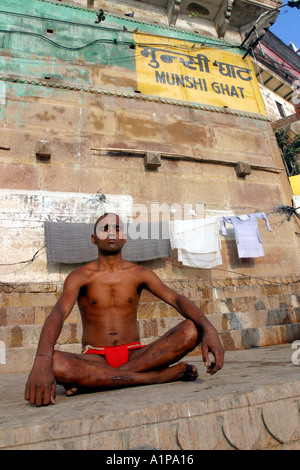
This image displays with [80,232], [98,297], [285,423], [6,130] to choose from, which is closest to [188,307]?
[98,297]

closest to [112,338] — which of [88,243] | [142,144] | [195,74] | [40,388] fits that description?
[40,388]

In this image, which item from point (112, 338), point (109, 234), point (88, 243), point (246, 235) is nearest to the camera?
point (112, 338)

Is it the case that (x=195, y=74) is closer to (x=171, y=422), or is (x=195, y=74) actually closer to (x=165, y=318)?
(x=165, y=318)

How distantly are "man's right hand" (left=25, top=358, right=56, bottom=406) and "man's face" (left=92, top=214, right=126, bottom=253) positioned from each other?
1183 millimetres

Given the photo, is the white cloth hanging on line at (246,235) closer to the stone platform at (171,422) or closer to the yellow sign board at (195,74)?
the yellow sign board at (195,74)

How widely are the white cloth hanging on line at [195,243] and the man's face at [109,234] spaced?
16.0ft

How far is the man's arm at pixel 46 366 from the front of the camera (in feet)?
5.73

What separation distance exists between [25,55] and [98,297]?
9.08 metres

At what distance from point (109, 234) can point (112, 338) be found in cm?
89

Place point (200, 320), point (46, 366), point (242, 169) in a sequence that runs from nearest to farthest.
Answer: point (46, 366) < point (200, 320) < point (242, 169)

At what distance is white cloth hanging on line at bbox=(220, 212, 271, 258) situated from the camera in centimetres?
820

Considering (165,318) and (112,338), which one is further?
(165,318)

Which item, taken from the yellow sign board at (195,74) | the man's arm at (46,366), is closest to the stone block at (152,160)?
the yellow sign board at (195,74)

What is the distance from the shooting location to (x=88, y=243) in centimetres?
702
